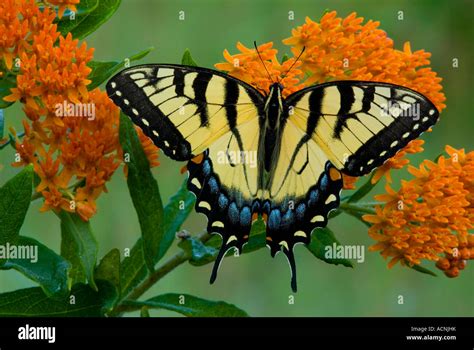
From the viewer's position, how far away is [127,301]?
115 inches

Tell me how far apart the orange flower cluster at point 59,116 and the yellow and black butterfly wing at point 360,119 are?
2.17 ft

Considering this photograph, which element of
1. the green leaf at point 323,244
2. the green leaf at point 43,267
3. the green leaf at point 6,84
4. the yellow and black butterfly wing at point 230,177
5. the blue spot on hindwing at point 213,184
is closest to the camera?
the green leaf at point 43,267

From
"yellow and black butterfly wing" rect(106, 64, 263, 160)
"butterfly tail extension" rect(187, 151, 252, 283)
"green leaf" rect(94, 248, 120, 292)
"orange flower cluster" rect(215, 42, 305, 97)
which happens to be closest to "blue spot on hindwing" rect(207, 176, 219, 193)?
"butterfly tail extension" rect(187, 151, 252, 283)

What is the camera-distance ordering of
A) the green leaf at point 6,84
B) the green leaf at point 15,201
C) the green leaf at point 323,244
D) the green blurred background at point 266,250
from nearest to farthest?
the green leaf at point 15,201 < the green leaf at point 6,84 < the green leaf at point 323,244 < the green blurred background at point 266,250

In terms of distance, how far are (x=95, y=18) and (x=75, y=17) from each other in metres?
0.07

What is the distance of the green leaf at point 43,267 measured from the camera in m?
2.71

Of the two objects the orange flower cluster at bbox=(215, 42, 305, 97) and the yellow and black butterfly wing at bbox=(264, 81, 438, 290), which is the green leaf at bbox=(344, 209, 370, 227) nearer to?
the yellow and black butterfly wing at bbox=(264, 81, 438, 290)

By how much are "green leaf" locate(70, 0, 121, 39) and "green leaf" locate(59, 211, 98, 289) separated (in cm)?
60

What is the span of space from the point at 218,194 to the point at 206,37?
3101mm

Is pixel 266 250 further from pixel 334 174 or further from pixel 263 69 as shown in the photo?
pixel 263 69

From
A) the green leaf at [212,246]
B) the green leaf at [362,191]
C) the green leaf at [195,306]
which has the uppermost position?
the green leaf at [362,191]

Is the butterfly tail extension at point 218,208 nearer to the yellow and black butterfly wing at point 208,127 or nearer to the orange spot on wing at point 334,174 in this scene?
the yellow and black butterfly wing at point 208,127

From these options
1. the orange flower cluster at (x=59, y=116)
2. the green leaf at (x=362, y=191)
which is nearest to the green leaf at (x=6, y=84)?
the orange flower cluster at (x=59, y=116)
